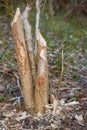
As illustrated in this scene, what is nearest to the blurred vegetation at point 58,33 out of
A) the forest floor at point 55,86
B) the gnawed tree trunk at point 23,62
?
the forest floor at point 55,86

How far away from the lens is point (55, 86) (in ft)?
8.81

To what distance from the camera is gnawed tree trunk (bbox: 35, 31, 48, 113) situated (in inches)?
80.5

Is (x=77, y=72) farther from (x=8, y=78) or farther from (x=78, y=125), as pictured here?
(x=78, y=125)

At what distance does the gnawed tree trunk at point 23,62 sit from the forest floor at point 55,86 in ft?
0.34

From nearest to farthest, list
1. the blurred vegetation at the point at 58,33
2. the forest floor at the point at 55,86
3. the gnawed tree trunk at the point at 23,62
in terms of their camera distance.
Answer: the gnawed tree trunk at the point at 23,62 → the forest floor at the point at 55,86 → the blurred vegetation at the point at 58,33

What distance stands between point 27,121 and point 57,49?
1.63 metres

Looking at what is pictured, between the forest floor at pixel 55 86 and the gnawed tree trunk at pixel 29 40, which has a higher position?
the gnawed tree trunk at pixel 29 40

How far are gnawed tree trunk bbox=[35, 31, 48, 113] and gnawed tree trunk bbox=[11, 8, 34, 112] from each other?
0.05 metres

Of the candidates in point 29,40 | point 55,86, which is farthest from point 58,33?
point 29,40

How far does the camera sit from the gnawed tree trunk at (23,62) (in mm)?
2004

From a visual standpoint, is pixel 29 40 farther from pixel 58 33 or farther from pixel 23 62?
pixel 58 33

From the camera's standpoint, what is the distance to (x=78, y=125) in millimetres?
2137

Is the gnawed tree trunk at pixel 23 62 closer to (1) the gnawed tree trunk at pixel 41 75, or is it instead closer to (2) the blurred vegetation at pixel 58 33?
(1) the gnawed tree trunk at pixel 41 75

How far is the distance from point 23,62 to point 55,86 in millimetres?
674
